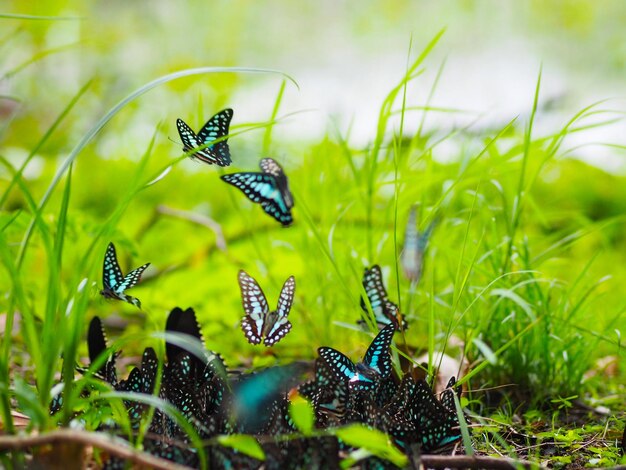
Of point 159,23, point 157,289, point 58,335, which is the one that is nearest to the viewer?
point 58,335

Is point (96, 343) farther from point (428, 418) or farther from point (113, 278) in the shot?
point (428, 418)

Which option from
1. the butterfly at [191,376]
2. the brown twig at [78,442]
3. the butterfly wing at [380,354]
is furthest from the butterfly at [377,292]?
the brown twig at [78,442]

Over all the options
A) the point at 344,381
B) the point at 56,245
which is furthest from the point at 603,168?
the point at 56,245

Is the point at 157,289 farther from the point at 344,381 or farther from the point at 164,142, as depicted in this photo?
the point at 164,142

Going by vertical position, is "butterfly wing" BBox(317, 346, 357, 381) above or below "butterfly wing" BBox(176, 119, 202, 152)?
below

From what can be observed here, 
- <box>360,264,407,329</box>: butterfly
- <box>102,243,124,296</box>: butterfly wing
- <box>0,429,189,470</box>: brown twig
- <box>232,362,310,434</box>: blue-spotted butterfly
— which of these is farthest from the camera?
<box>360,264,407,329</box>: butterfly

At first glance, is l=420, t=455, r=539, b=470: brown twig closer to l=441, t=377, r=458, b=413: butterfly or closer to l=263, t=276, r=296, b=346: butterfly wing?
l=441, t=377, r=458, b=413: butterfly

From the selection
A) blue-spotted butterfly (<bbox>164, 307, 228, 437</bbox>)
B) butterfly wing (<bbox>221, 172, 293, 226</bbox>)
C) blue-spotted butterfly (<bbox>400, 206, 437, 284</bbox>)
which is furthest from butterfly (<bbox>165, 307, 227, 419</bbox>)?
blue-spotted butterfly (<bbox>400, 206, 437, 284</bbox>)
